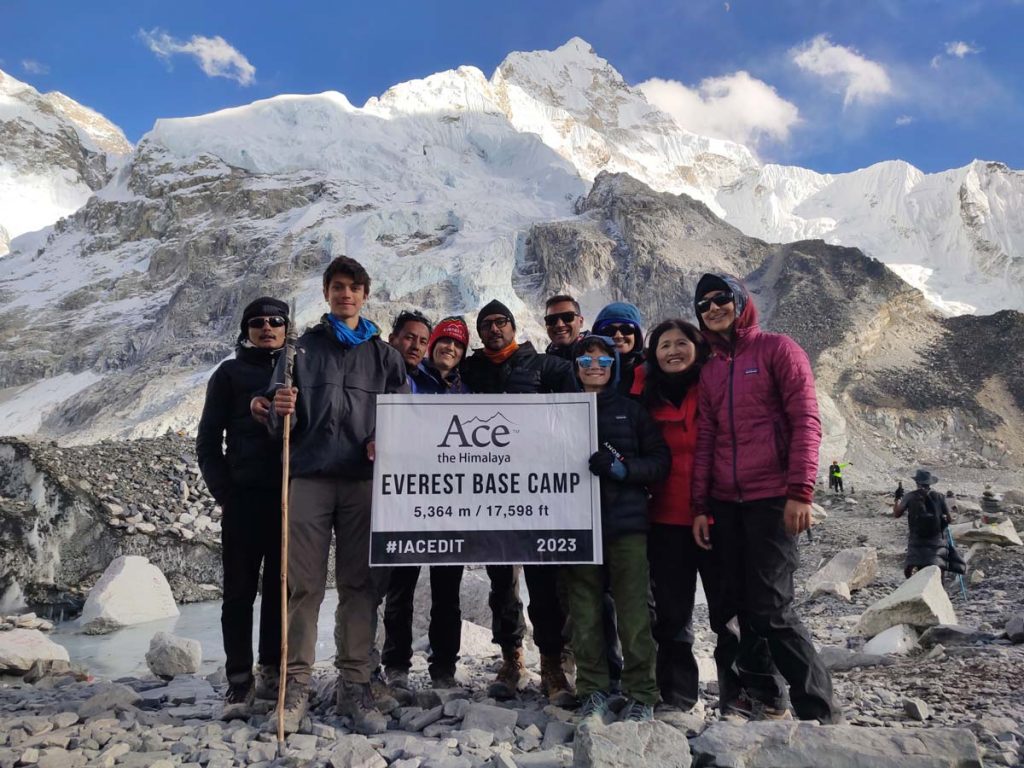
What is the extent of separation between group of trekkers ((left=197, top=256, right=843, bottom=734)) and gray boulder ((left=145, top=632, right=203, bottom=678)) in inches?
91.5

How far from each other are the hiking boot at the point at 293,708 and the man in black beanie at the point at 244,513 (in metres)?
0.35

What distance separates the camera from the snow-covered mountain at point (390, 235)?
55531 mm

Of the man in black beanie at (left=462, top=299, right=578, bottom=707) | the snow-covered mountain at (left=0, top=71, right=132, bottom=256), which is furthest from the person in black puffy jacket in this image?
the snow-covered mountain at (left=0, top=71, right=132, bottom=256)

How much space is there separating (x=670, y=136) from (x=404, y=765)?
144380 millimetres

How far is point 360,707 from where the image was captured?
343 centimetres

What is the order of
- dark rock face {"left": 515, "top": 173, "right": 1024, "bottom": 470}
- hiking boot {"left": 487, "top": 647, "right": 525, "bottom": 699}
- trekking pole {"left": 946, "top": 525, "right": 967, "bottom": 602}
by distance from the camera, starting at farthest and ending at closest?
1. dark rock face {"left": 515, "top": 173, "right": 1024, "bottom": 470}
2. trekking pole {"left": 946, "top": 525, "right": 967, "bottom": 602}
3. hiking boot {"left": 487, "top": 647, "right": 525, "bottom": 699}

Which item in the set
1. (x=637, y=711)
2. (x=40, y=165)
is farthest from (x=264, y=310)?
(x=40, y=165)

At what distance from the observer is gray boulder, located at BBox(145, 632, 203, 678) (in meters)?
5.61

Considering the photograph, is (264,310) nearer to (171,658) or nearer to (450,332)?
(450,332)

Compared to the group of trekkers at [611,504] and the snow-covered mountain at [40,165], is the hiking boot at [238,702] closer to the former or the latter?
the group of trekkers at [611,504]

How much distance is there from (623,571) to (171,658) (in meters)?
4.31

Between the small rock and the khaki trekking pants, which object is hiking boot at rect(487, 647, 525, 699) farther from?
the small rock

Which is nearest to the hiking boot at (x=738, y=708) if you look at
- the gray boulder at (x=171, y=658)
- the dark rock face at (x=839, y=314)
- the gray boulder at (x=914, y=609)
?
the gray boulder at (x=914, y=609)

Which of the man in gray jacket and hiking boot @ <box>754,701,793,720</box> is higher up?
the man in gray jacket
